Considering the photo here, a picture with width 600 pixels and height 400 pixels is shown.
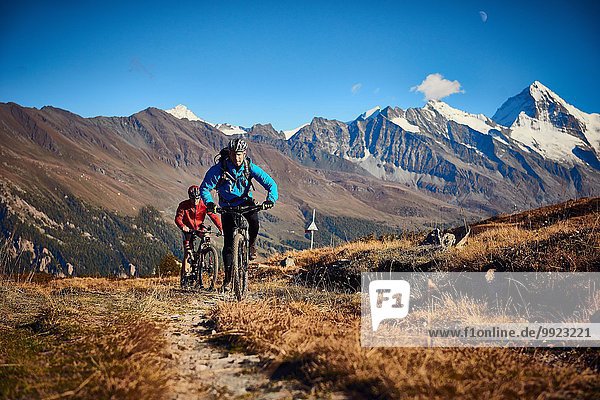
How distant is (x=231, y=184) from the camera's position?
8930mm

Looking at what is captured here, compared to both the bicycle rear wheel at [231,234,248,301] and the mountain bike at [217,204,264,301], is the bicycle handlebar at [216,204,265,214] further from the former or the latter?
the bicycle rear wheel at [231,234,248,301]

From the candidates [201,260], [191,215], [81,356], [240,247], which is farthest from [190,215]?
[81,356]

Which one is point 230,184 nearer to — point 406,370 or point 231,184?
point 231,184

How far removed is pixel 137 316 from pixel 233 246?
8.23 ft

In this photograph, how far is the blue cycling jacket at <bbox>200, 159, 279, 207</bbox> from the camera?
885 centimetres

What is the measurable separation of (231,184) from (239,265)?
5.88 ft

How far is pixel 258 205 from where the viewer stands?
8.95m

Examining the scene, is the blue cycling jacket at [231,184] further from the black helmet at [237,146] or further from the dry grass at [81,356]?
the dry grass at [81,356]

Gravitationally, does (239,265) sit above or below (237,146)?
below

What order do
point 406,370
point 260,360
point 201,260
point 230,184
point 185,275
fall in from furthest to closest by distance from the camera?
point 185,275
point 201,260
point 230,184
point 260,360
point 406,370

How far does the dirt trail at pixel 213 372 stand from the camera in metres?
3.79

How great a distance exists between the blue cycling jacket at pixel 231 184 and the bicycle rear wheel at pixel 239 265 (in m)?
0.86

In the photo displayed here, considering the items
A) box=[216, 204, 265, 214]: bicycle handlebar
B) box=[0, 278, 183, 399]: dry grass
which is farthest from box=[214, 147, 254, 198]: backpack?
box=[0, 278, 183, 399]: dry grass

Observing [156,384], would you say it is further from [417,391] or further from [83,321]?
[83,321]
